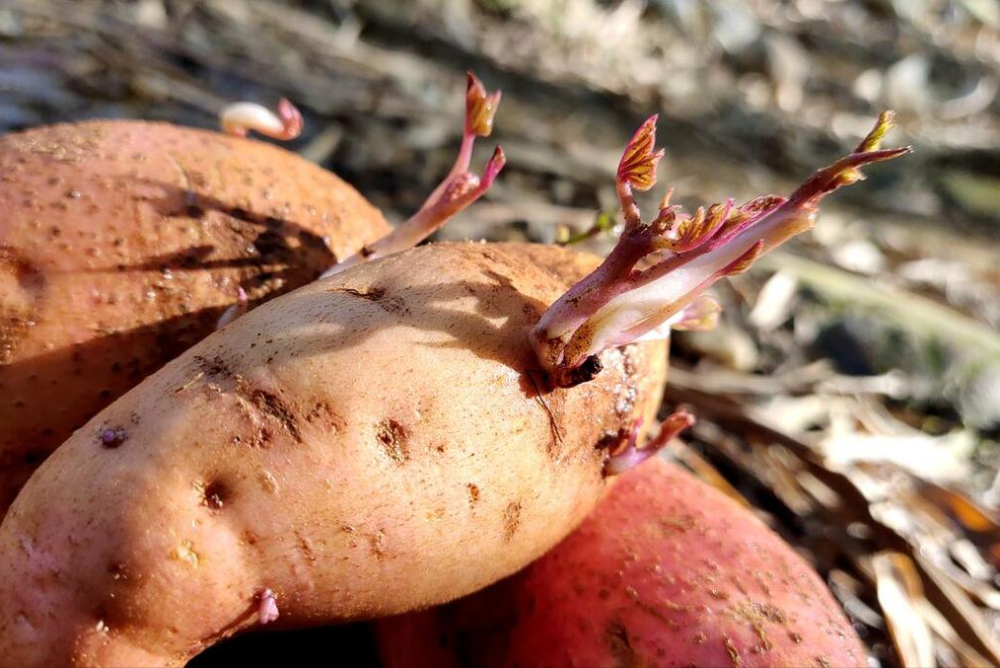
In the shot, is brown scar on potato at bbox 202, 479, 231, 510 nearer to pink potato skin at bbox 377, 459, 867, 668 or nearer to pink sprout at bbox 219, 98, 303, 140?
pink potato skin at bbox 377, 459, 867, 668

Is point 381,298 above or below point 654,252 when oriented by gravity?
below

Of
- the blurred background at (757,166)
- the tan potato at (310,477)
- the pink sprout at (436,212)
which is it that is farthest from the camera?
the blurred background at (757,166)

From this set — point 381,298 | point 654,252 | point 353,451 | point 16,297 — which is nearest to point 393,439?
point 353,451

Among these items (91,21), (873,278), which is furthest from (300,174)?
(873,278)

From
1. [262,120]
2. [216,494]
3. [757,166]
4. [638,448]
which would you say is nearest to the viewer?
[216,494]

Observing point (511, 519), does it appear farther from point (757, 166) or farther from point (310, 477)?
point (757, 166)

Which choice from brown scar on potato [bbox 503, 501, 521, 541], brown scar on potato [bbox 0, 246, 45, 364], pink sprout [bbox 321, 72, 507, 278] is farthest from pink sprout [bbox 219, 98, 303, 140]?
brown scar on potato [bbox 503, 501, 521, 541]

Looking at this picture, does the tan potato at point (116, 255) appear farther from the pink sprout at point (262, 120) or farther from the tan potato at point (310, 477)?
the tan potato at point (310, 477)

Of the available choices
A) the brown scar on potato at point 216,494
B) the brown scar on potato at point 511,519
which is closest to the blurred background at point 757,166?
the brown scar on potato at point 511,519
